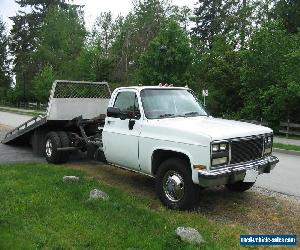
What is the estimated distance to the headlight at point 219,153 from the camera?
650cm

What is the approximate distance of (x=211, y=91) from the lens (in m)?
30.8

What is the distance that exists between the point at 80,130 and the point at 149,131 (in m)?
4.00

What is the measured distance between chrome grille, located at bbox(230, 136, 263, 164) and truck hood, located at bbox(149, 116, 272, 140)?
3.9 inches

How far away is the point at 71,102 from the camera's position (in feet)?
37.8

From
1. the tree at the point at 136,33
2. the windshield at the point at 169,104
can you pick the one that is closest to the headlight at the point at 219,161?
the windshield at the point at 169,104

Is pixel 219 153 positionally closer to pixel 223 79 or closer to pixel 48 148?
pixel 48 148

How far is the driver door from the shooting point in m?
7.89

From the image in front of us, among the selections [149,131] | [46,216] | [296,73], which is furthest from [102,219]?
[296,73]

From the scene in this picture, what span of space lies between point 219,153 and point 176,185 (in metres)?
0.95

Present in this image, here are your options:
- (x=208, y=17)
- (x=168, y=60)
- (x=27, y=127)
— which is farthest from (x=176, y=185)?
(x=208, y=17)

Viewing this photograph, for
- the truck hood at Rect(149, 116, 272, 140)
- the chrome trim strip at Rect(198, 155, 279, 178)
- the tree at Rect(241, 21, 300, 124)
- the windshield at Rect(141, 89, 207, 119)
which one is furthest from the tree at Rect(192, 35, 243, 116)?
the chrome trim strip at Rect(198, 155, 279, 178)

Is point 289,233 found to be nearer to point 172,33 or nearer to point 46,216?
point 46,216

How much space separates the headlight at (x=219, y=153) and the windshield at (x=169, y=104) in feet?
5.15

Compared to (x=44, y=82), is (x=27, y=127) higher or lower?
lower
